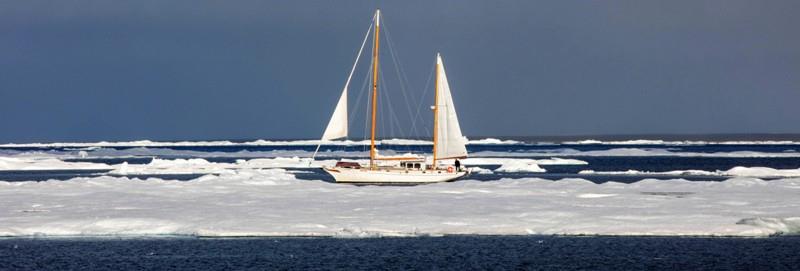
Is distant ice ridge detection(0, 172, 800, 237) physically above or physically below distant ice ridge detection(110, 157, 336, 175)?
below

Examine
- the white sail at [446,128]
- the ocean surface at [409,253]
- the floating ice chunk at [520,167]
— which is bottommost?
the ocean surface at [409,253]

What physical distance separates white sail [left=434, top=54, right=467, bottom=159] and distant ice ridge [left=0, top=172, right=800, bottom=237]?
5.70m

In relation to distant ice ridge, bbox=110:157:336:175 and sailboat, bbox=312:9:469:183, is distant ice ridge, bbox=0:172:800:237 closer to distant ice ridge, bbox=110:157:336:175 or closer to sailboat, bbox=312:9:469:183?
sailboat, bbox=312:9:469:183

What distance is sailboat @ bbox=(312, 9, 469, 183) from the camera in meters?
47.5

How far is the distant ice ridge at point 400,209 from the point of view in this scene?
1077 inches

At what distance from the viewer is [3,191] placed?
40719 mm

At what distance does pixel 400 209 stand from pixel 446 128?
18557 millimetres

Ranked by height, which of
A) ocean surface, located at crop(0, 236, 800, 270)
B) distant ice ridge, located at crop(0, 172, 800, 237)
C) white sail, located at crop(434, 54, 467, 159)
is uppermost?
white sail, located at crop(434, 54, 467, 159)

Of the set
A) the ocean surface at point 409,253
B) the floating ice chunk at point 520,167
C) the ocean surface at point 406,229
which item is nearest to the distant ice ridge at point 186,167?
the floating ice chunk at point 520,167

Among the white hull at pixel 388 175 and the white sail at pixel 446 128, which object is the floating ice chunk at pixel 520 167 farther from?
the white hull at pixel 388 175

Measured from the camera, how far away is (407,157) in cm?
4844

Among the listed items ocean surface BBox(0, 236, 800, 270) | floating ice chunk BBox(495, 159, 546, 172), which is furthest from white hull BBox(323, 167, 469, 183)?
ocean surface BBox(0, 236, 800, 270)

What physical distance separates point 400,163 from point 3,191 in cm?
1700

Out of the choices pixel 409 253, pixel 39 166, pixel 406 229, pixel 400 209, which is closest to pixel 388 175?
pixel 400 209
